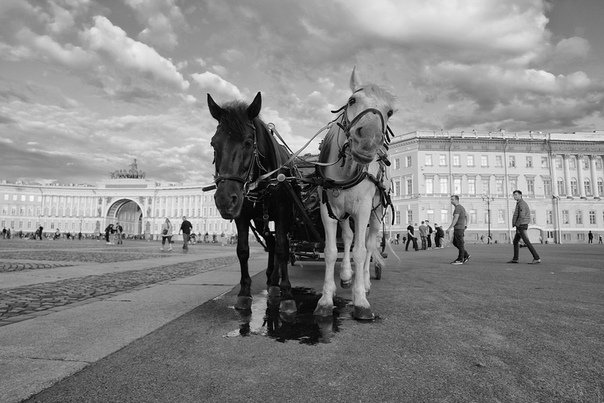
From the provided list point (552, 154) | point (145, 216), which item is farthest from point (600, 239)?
point (145, 216)

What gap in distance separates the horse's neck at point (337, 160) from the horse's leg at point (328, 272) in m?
0.35

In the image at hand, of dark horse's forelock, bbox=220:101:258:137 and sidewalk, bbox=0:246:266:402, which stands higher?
dark horse's forelock, bbox=220:101:258:137

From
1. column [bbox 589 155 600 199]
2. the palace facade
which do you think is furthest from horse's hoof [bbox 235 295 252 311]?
column [bbox 589 155 600 199]

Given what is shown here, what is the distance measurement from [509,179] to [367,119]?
67602mm

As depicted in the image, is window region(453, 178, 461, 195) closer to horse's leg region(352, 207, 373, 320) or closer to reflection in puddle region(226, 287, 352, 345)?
reflection in puddle region(226, 287, 352, 345)

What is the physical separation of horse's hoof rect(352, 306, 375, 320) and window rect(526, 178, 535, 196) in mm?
69496

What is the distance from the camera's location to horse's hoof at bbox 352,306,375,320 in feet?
10.6

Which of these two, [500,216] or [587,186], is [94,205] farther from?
[587,186]

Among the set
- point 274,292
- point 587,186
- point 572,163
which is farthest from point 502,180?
point 274,292

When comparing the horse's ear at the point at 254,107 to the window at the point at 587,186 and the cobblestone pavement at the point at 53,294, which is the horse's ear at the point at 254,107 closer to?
the cobblestone pavement at the point at 53,294

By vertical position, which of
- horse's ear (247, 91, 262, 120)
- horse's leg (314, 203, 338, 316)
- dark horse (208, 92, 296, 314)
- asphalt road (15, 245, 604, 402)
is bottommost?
asphalt road (15, 245, 604, 402)

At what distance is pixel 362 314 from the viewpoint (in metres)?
3.26

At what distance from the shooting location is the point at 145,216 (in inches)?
5054

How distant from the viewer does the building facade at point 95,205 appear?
127 meters
